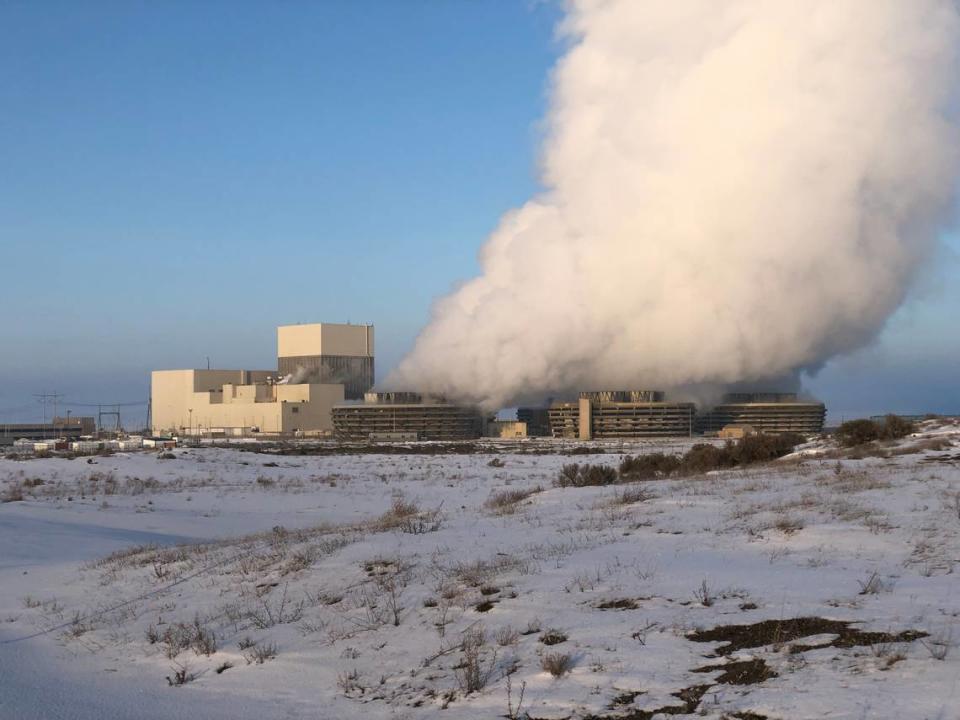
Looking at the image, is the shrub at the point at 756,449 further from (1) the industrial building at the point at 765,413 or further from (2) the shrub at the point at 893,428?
(1) the industrial building at the point at 765,413

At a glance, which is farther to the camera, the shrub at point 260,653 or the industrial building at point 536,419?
the industrial building at point 536,419

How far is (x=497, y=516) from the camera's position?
19.5 meters

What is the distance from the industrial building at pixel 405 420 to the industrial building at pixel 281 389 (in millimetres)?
9909

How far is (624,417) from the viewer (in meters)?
140

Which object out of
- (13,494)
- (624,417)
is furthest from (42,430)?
(13,494)

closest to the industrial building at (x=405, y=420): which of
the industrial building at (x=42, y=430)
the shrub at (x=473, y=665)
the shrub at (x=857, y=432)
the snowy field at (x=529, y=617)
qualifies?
the industrial building at (x=42, y=430)

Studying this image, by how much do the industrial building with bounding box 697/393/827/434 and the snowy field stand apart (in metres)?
131

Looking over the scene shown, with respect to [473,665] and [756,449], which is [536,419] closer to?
→ [756,449]

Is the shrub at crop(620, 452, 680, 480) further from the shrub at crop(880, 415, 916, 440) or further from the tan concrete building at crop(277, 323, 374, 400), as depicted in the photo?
the tan concrete building at crop(277, 323, 374, 400)

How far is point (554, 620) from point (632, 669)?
160 centimetres

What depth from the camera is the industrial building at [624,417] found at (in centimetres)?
13888

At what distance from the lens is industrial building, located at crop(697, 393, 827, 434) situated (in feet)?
475

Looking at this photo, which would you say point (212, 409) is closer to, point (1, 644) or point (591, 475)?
point (591, 475)

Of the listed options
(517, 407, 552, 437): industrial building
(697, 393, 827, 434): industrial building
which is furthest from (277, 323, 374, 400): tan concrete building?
(697, 393, 827, 434): industrial building
